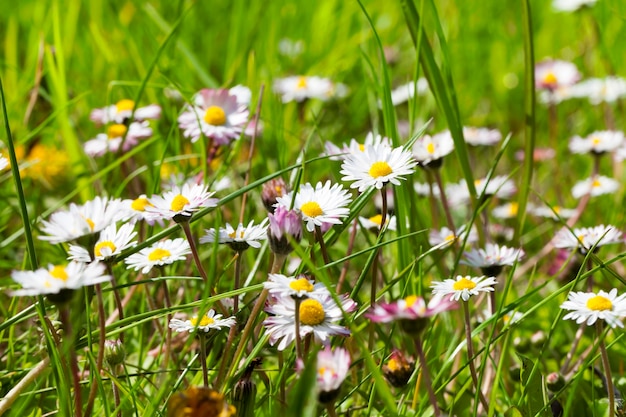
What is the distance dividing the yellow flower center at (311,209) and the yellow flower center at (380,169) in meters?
0.09

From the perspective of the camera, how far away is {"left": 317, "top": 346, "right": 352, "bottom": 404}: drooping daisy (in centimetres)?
70

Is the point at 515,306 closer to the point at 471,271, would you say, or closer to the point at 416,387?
the point at 416,387

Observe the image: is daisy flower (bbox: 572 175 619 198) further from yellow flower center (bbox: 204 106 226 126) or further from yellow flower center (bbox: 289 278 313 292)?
yellow flower center (bbox: 289 278 313 292)

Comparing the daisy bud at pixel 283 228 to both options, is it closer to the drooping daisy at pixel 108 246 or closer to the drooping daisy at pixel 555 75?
the drooping daisy at pixel 108 246

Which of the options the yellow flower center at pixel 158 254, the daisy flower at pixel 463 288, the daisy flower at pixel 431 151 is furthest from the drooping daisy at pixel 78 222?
the daisy flower at pixel 431 151

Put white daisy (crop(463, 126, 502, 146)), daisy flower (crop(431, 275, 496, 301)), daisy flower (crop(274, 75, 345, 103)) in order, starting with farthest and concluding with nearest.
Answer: daisy flower (crop(274, 75, 345, 103)) → white daisy (crop(463, 126, 502, 146)) → daisy flower (crop(431, 275, 496, 301))

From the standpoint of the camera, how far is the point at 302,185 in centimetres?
102

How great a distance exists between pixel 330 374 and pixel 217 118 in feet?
2.28

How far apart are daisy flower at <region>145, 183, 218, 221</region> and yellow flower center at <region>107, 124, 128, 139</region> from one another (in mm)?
509

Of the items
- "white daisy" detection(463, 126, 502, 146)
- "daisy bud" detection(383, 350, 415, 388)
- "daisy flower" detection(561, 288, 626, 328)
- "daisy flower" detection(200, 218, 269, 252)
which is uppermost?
"white daisy" detection(463, 126, 502, 146)

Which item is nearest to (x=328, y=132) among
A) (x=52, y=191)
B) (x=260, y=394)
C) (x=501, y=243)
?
(x=501, y=243)

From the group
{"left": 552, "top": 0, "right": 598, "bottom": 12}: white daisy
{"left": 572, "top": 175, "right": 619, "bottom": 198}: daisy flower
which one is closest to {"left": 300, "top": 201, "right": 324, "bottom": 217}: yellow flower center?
{"left": 572, "top": 175, "right": 619, "bottom": 198}: daisy flower

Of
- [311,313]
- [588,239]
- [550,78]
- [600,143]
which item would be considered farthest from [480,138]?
[311,313]

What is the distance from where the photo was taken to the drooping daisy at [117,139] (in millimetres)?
1438
